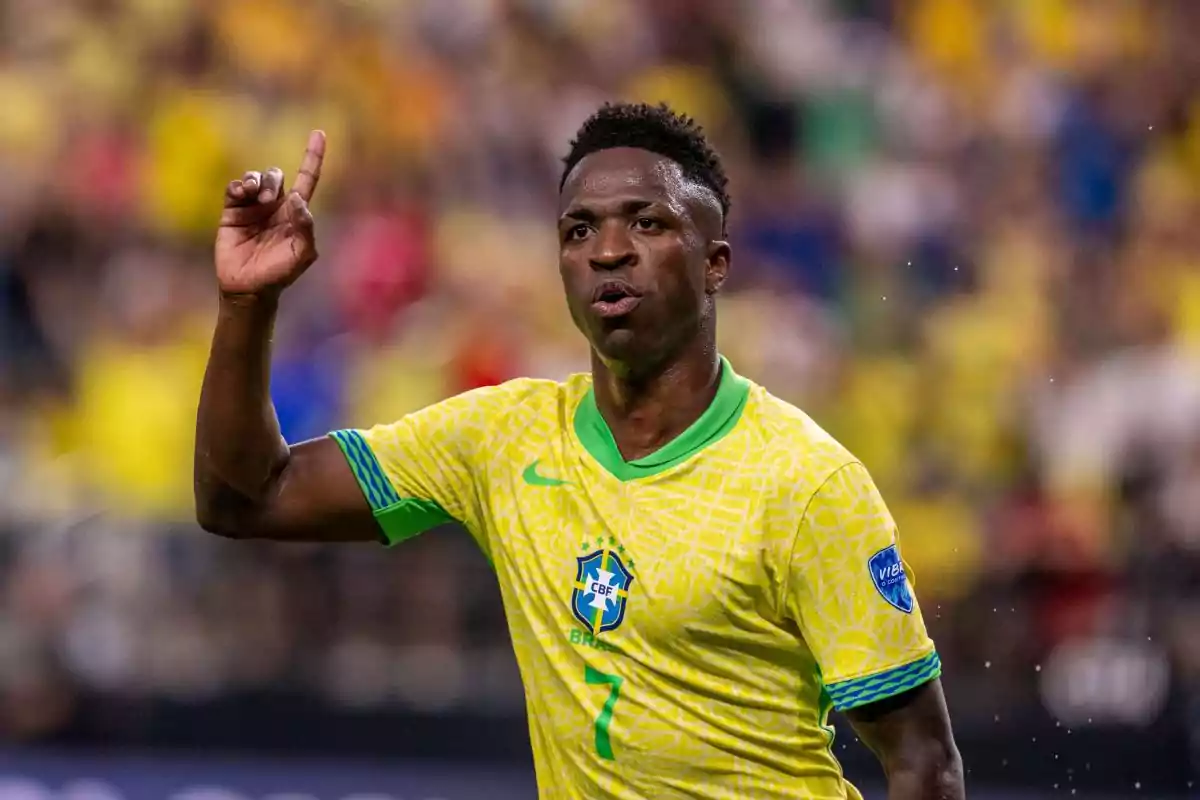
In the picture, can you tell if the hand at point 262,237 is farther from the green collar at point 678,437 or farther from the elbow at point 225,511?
the green collar at point 678,437

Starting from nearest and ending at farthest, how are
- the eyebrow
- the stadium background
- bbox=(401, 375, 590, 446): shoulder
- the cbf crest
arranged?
1. the cbf crest
2. the eyebrow
3. bbox=(401, 375, 590, 446): shoulder
4. the stadium background

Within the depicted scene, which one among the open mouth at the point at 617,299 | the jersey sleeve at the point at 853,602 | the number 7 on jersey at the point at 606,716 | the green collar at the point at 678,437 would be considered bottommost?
the number 7 on jersey at the point at 606,716

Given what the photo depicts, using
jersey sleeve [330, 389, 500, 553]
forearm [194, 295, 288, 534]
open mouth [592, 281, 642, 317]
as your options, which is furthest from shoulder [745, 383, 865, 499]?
forearm [194, 295, 288, 534]

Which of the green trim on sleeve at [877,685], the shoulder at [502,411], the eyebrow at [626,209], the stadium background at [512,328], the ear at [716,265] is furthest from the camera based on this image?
the stadium background at [512,328]

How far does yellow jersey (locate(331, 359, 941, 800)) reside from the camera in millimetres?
3584

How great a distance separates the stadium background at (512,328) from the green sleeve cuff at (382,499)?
383 centimetres

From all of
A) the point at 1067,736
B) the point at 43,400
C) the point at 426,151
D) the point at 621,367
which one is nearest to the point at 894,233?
the point at 426,151

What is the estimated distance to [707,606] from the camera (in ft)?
11.9

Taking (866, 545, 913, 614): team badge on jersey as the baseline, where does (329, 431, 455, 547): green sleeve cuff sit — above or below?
above

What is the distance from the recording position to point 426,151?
11.1 metres

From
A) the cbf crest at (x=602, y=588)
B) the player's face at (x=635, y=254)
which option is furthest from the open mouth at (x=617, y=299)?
the cbf crest at (x=602, y=588)

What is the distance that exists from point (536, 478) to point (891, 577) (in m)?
0.73

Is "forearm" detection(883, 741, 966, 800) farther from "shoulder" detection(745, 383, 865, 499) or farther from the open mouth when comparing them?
the open mouth

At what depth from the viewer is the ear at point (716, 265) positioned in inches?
154
